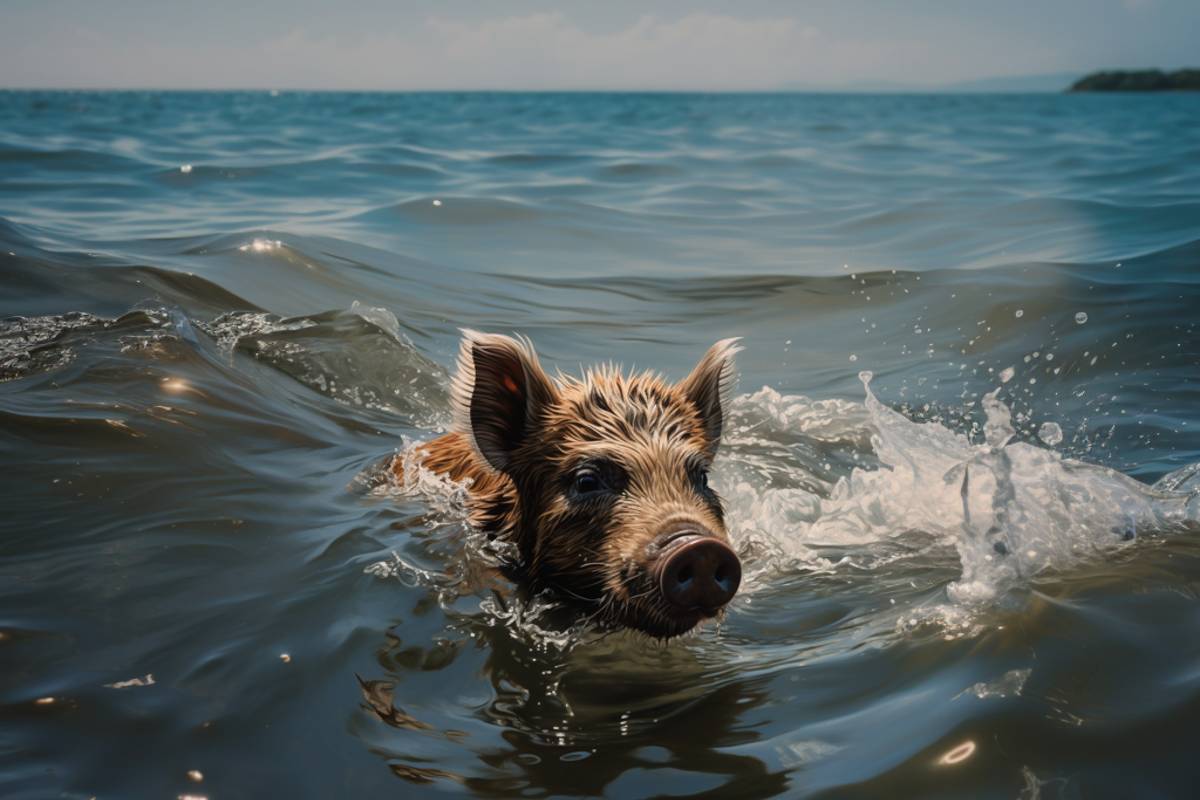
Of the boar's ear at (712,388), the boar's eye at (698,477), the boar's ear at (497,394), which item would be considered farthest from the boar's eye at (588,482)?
the boar's ear at (712,388)

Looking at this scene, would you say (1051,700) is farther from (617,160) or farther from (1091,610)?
(617,160)

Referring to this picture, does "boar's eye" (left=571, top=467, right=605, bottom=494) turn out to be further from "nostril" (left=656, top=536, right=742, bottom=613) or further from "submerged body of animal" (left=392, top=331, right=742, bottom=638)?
"nostril" (left=656, top=536, right=742, bottom=613)

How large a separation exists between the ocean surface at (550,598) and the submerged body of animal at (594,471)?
253 mm

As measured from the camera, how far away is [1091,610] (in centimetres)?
491

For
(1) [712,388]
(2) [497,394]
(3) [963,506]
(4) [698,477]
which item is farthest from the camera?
(1) [712,388]

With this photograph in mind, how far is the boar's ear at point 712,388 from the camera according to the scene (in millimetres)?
6016

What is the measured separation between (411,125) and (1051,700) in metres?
43.1

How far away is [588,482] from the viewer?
5.45 m

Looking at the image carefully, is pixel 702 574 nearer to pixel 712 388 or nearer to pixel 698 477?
pixel 698 477

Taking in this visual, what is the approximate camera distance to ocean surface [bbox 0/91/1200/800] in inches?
161

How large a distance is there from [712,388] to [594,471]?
0.93 metres

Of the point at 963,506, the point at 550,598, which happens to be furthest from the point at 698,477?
the point at 963,506

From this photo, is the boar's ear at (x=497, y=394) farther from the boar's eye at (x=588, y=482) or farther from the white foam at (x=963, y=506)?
the white foam at (x=963, y=506)

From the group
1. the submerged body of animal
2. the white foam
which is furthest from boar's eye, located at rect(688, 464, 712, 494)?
the white foam
